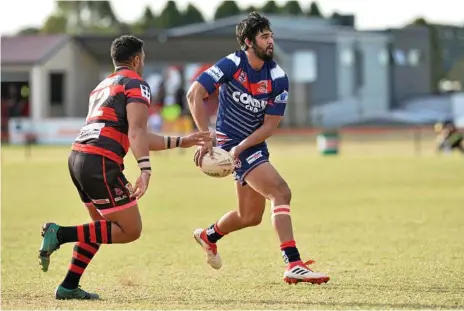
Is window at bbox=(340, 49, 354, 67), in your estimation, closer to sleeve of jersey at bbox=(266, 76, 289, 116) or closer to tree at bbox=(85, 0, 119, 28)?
tree at bbox=(85, 0, 119, 28)

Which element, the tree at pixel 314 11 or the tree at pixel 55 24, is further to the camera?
the tree at pixel 55 24

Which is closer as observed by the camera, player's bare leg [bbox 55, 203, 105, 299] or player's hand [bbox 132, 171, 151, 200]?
player's hand [bbox 132, 171, 151, 200]

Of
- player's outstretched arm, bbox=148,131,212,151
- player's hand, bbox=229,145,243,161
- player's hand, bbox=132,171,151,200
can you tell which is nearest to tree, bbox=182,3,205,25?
player's hand, bbox=229,145,243,161

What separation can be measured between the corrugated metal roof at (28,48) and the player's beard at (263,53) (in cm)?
5256

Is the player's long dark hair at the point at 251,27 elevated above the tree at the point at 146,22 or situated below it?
below

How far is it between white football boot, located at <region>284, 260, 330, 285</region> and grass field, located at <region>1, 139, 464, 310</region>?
0.08m

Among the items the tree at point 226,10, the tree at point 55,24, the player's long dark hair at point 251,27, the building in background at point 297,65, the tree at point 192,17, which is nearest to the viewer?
the player's long dark hair at point 251,27

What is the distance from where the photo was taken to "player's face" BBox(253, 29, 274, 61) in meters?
9.91

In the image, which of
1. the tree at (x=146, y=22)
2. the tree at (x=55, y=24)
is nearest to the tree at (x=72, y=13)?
the tree at (x=55, y=24)

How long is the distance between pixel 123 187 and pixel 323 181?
18051 mm

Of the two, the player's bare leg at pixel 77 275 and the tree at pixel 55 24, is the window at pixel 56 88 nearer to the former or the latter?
the tree at pixel 55 24

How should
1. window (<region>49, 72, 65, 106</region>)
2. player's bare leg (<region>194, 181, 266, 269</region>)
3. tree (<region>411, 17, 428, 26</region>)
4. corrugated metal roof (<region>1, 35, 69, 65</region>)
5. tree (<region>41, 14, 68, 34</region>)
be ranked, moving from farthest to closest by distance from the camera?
1. tree (<region>41, 14, 68, 34</region>)
2. tree (<region>411, 17, 428, 26</region>)
3. window (<region>49, 72, 65, 106</region>)
4. corrugated metal roof (<region>1, 35, 69, 65</region>)
5. player's bare leg (<region>194, 181, 266, 269</region>)

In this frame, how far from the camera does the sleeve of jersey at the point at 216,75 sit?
9.88 metres

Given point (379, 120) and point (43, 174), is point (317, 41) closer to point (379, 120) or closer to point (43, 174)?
point (379, 120)
